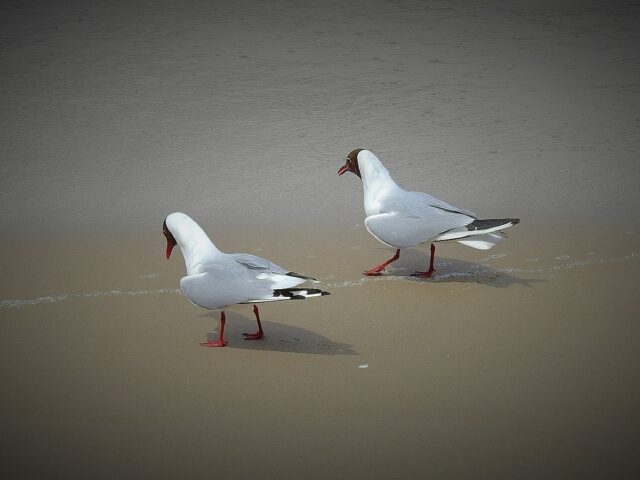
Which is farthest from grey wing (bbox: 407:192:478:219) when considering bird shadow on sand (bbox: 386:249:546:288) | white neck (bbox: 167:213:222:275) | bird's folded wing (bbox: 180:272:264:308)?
bird's folded wing (bbox: 180:272:264:308)

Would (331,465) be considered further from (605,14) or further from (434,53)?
(605,14)

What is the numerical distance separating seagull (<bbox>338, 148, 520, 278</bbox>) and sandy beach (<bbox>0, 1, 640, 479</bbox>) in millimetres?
328

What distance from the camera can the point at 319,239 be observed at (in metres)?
6.77

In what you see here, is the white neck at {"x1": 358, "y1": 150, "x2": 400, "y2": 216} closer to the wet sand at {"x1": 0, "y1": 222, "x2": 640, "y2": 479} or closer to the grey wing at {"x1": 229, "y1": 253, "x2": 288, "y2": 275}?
the wet sand at {"x1": 0, "y1": 222, "x2": 640, "y2": 479}

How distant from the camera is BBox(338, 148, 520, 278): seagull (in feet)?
18.5

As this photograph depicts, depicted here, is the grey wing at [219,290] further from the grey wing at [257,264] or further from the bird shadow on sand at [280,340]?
the bird shadow on sand at [280,340]

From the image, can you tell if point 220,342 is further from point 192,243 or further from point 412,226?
point 412,226

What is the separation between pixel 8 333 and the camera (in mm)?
4945

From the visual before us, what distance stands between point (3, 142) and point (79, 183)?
1493 mm

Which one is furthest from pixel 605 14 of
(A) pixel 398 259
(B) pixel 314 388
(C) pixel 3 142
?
(B) pixel 314 388

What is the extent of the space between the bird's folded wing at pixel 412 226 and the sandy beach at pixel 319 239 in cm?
38

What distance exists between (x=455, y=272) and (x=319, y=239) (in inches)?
51.7

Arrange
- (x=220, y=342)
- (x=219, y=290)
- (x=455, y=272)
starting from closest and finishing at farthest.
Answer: (x=219, y=290) < (x=220, y=342) < (x=455, y=272)

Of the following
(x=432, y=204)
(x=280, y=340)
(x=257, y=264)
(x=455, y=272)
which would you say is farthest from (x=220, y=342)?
(x=455, y=272)
